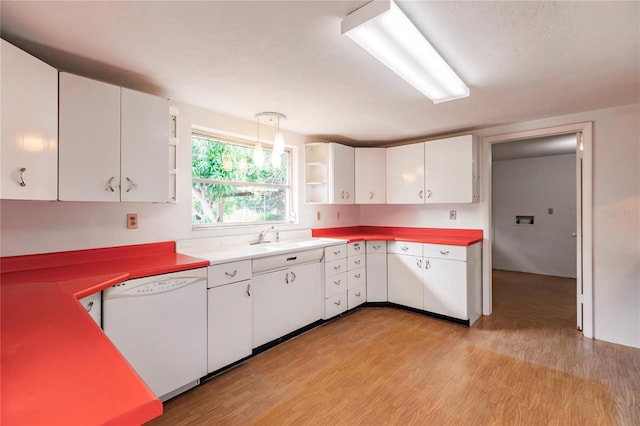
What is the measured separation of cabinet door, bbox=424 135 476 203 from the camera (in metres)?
3.34

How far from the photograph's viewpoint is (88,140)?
71.6 inches

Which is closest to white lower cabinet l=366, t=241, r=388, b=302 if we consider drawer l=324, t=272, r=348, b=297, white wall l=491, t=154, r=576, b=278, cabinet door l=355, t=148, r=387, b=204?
drawer l=324, t=272, r=348, b=297

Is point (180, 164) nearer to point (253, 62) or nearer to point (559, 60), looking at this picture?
point (253, 62)

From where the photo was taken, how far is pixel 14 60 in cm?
144

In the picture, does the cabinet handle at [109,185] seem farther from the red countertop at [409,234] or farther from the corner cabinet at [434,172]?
the corner cabinet at [434,172]

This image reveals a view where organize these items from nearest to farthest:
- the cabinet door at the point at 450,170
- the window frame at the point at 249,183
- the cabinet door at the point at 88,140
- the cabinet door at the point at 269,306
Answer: the cabinet door at the point at 88,140
the cabinet door at the point at 269,306
the window frame at the point at 249,183
the cabinet door at the point at 450,170

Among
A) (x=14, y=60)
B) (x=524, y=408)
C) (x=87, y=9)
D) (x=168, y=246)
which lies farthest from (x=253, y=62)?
(x=524, y=408)

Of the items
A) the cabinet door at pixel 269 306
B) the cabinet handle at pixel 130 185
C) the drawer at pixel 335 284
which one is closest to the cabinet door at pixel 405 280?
the drawer at pixel 335 284

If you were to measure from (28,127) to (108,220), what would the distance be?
827 millimetres

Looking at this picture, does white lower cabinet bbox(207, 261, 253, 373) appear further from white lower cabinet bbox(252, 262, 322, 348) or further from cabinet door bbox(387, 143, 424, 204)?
cabinet door bbox(387, 143, 424, 204)

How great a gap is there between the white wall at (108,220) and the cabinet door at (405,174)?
1.83m

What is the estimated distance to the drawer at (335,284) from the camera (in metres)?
3.20

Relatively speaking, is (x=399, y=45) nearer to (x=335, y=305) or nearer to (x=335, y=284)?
(x=335, y=284)

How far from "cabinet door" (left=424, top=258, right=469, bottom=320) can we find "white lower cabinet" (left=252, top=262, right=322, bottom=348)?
4.11 feet
